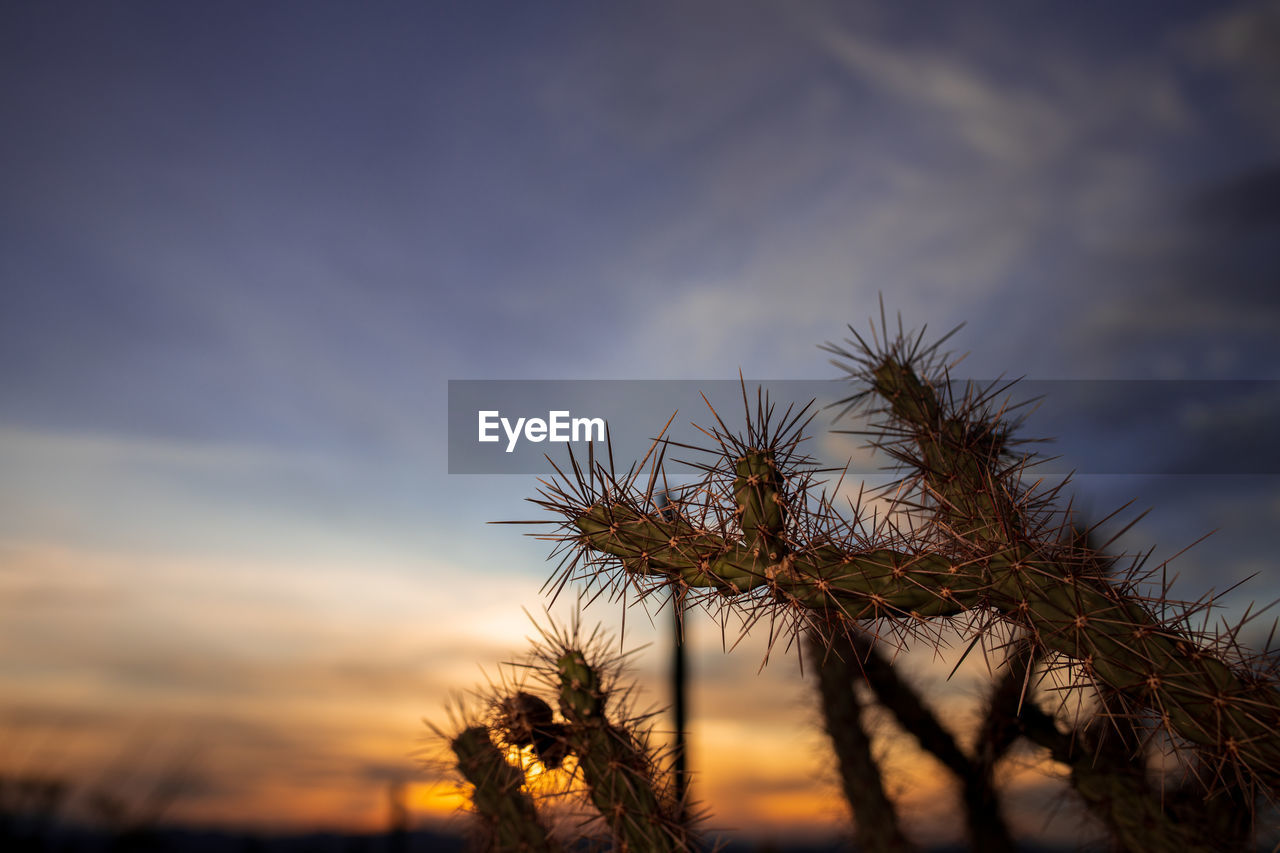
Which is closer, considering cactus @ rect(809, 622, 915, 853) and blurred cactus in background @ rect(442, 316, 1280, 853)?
blurred cactus in background @ rect(442, 316, 1280, 853)

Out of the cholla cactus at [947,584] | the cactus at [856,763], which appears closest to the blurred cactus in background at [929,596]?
the cholla cactus at [947,584]

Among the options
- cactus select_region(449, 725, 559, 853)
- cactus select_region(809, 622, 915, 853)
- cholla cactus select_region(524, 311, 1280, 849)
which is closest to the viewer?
cholla cactus select_region(524, 311, 1280, 849)

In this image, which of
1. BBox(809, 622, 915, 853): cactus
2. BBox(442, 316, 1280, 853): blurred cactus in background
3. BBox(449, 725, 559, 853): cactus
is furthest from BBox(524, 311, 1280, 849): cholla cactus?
BBox(809, 622, 915, 853): cactus

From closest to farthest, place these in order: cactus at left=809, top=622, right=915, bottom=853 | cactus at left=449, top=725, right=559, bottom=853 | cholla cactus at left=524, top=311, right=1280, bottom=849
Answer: cholla cactus at left=524, top=311, right=1280, bottom=849 < cactus at left=449, top=725, right=559, bottom=853 < cactus at left=809, top=622, right=915, bottom=853

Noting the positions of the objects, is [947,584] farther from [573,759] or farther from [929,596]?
[573,759]

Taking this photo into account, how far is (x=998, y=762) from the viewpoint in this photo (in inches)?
221

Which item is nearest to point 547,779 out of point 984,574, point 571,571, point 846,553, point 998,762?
point 571,571

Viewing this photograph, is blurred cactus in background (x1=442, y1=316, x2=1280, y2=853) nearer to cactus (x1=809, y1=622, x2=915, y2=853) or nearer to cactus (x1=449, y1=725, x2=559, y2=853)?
cactus (x1=449, y1=725, x2=559, y2=853)

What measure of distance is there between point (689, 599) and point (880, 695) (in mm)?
3294

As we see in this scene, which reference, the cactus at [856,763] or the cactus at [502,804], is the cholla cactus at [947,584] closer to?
the cactus at [502,804]

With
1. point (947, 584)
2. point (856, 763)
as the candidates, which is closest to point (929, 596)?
point (947, 584)

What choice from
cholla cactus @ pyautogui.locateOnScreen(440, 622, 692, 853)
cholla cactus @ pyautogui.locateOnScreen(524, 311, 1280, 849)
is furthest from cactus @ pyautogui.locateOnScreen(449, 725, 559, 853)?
cholla cactus @ pyautogui.locateOnScreen(524, 311, 1280, 849)

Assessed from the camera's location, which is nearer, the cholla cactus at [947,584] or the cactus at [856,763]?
the cholla cactus at [947,584]

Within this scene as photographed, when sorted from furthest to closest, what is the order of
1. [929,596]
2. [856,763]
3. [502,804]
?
[856,763] → [502,804] → [929,596]
